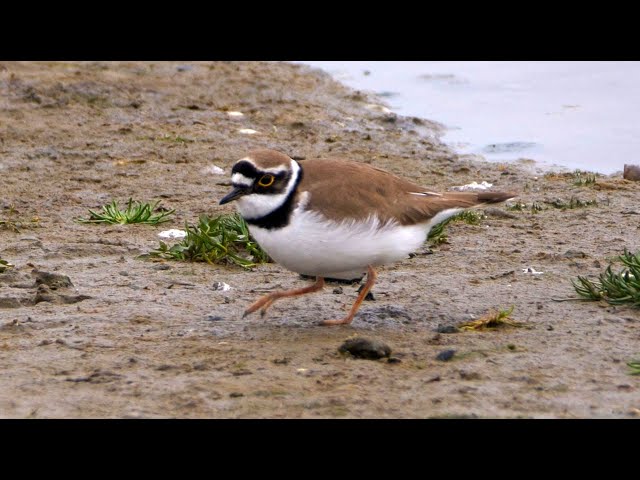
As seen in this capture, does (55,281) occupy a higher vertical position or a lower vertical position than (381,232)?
lower

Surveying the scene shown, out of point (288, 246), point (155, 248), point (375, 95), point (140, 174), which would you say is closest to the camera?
point (288, 246)

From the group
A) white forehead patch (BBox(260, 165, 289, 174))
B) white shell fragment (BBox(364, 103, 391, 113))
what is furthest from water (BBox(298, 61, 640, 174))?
white forehead patch (BBox(260, 165, 289, 174))

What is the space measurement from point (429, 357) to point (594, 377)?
3.02ft

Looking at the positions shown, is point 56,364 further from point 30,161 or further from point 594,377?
point 30,161

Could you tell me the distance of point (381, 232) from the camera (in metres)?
6.77

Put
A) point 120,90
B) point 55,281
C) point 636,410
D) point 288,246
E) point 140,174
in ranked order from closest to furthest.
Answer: point 636,410
point 288,246
point 55,281
point 140,174
point 120,90

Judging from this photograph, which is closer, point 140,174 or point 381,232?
point 381,232

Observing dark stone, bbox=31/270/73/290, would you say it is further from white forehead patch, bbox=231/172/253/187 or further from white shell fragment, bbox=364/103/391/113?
white shell fragment, bbox=364/103/391/113

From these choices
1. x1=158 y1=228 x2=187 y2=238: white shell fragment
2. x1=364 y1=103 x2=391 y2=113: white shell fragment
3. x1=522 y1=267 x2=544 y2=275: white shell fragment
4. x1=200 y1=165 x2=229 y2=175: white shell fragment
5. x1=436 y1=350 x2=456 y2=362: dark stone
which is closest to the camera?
x1=436 y1=350 x2=456 y2=362: dark stone

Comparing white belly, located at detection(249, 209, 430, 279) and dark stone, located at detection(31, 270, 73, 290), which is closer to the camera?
white belly, located at detection(249, 209, 430, 279)

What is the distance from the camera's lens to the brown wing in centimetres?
661

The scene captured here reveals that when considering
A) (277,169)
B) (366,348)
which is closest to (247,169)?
(277,169)

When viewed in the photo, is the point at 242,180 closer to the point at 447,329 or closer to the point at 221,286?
the point at 221,286

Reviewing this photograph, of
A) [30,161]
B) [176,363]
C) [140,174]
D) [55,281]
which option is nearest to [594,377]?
[176,363]
